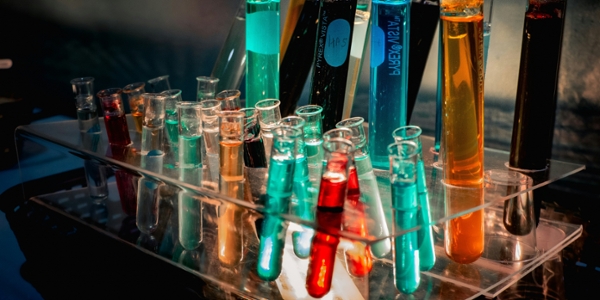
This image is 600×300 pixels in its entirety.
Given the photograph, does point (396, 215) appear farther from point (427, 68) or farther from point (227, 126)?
point (427, 68)

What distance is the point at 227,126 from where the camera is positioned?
0.69 meters

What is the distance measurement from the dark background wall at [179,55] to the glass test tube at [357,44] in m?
0.18

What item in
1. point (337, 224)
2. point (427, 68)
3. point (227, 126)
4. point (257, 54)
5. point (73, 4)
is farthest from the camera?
point (73, 4)

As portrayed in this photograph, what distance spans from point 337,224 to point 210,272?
20cm

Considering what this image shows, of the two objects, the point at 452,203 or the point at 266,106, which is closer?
the point at 452,203

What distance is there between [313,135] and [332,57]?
0.10 m

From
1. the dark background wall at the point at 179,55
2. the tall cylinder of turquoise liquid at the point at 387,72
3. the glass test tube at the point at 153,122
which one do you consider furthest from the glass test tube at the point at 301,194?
the dark background wall at the point at 179,55

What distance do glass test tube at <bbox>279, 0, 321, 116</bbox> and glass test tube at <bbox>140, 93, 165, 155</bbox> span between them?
0.16 meters

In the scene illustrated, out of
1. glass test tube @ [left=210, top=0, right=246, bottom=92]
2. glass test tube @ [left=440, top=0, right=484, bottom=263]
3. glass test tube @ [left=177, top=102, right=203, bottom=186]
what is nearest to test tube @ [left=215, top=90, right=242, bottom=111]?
A: glass test tube @ [left=177, top=102, right=203, bottom=186]

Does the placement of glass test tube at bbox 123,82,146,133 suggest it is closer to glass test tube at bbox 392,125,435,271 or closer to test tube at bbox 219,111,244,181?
test tube at bbox 219,111,244,181

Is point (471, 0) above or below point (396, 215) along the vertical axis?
above

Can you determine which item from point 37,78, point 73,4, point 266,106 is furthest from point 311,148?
point 37,78

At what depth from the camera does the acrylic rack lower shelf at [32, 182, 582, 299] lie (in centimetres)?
64

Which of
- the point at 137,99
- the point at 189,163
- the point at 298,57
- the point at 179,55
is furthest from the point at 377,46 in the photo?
the point at 179,55
